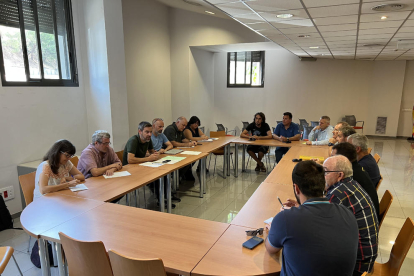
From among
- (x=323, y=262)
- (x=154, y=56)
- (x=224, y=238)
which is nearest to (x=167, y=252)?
(x=224, y=238)

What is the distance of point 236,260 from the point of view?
1.65 m

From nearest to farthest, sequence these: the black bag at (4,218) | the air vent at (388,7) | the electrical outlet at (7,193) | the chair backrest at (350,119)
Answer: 1. the air vent at (388,7)
2. the black bag at (4,218)
3. the electrical outlet at (7,193)
4. the chair backrest at (350,119)

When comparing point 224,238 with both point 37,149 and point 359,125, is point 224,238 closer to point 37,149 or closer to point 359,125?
point 37,149

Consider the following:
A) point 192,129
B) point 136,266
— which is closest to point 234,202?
point 192,129

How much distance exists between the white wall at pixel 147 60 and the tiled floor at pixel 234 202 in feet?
6.65

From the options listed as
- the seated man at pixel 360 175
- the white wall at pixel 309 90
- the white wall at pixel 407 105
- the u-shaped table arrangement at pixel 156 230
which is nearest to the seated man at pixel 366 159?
the seated man at pixel 360 175

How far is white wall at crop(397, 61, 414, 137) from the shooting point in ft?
32.2

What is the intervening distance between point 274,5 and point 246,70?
6.63 m

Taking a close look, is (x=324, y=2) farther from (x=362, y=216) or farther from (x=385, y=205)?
(x=362, y=216)

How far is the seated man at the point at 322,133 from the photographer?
518cm

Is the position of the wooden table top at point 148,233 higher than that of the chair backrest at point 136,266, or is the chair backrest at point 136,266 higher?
the chair backrest at point 136,266

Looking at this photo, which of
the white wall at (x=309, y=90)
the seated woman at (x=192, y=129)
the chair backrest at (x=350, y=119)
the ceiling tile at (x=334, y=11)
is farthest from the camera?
the chair backrest at (x=350, y=119)

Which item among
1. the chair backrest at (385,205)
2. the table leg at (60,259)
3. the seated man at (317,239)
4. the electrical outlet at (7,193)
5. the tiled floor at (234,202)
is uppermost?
the seated man at (317,239)

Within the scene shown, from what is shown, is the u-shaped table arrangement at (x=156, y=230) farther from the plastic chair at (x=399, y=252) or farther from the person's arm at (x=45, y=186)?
the plastic chair at (x=399, y=252)
